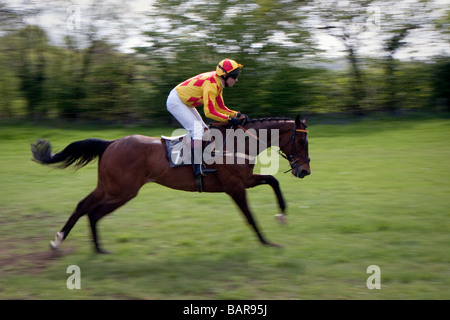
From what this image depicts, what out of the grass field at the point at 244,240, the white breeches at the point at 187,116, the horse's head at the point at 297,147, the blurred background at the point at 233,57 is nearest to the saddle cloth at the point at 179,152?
the white breeches at the point at 187,116

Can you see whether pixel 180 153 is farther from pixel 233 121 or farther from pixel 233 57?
pixel 233 57

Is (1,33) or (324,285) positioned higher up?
(324,285)

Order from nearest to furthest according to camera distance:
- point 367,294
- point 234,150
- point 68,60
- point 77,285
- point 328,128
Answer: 1. point 367,294
2. point 77,285
3. point 234,150
4. point 328,128
5. point 68,60

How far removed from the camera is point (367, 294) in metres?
4.64

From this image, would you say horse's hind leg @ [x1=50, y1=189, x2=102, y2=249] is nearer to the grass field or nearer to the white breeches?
the grass field

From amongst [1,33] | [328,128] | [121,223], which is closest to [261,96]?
[328,128]

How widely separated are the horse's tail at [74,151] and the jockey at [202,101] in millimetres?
1033

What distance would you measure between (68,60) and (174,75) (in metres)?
4.21

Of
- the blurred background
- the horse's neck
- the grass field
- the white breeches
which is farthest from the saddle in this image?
the blurred background

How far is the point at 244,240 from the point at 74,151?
2.46 metres

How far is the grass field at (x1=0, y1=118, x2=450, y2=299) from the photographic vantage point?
4938 mm

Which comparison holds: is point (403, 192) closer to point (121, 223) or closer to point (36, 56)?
point (121, 223)

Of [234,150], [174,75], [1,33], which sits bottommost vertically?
[174,75]

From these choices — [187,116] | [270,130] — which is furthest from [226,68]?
[270,130]
